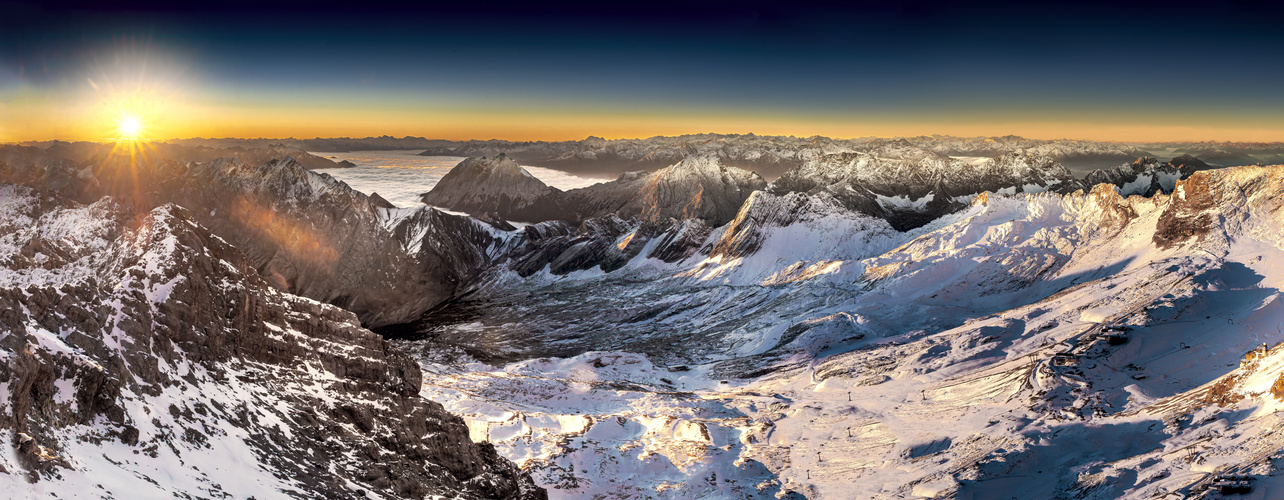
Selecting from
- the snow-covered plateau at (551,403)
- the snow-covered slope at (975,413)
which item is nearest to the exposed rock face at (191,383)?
the snow-covered plateau at (551,403)

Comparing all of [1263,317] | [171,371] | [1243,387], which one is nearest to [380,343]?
[171,371]

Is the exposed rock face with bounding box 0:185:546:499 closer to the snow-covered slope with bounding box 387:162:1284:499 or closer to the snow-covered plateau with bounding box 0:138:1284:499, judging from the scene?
the snow-covered plateau with bounding box 0:138:1284:499

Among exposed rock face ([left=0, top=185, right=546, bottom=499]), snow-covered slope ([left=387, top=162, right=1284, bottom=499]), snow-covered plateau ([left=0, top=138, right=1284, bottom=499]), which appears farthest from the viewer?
snow-covered slope ([left=387, top=162, right=1284, bottom=499])

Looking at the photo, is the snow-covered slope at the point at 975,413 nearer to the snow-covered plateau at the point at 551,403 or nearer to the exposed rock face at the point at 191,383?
the snow-covered plateau at the point at 551,403

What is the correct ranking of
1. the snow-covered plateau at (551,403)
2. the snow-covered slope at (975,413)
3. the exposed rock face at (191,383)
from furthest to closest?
the snow-covered slope at (975,413) < the snow-covered plateau at (551,403) < the exposed rock face at (191,383)

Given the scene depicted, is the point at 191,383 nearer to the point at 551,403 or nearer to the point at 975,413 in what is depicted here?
the point at 551,403

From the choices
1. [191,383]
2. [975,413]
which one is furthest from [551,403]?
[191,383]

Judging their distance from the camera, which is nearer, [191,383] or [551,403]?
[191,383]

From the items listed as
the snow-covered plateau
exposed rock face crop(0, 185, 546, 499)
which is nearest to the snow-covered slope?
the snow-covered plateau
